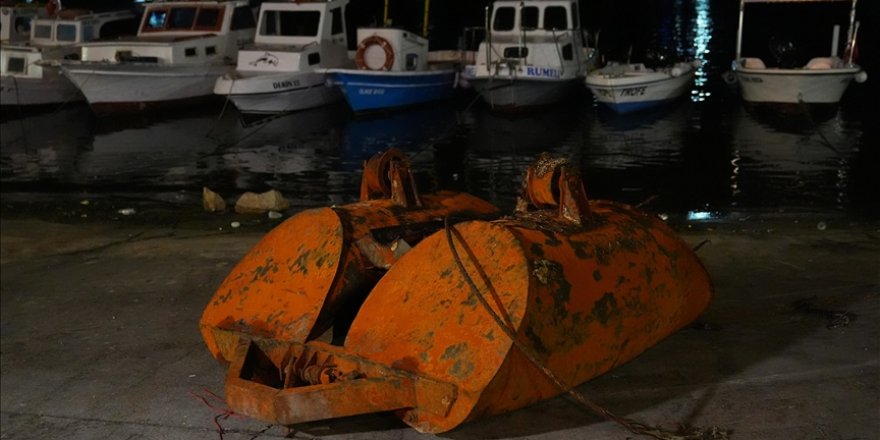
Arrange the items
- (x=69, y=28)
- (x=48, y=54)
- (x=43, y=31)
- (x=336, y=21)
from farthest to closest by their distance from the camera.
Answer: (x=43, y=31) → (x=69, y=28) → (x=48, y=54) → (x=336, y=21)

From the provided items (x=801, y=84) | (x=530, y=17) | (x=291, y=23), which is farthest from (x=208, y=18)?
(x=801, y=84)

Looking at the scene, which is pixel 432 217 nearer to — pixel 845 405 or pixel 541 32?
pixel 845 405

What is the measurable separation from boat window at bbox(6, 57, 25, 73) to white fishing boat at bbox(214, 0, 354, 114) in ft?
18.2

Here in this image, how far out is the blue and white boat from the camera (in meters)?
21.2

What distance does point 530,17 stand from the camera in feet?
70.5

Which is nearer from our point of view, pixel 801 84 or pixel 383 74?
pixel 801 84

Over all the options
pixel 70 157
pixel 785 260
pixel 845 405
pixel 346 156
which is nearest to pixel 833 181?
pixel 785 260

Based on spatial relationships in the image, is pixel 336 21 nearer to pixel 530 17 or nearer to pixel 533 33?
pixel 530 17

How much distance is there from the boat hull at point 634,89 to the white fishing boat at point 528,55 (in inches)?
35.2

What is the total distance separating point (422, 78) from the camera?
22.0 metres

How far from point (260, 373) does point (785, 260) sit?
4063 mm

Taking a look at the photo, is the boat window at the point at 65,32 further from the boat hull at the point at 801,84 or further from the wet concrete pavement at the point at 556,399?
the wet concrete pavement at the point at 556,399

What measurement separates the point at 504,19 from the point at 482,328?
18476 mm

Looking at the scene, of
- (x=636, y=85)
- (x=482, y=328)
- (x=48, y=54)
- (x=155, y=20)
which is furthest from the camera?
(x=155, y=20)
